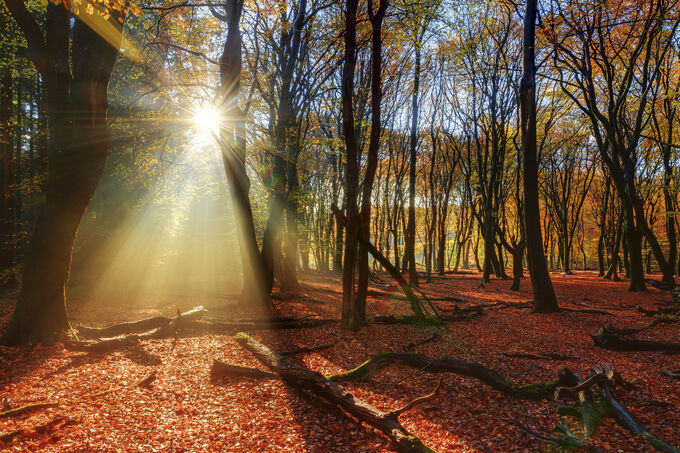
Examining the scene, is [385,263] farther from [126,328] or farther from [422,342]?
[126,328]

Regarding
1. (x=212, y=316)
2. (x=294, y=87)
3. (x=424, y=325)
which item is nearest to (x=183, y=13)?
(x=294, y=87)

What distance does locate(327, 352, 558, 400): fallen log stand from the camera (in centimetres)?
460

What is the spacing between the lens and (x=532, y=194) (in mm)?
10547

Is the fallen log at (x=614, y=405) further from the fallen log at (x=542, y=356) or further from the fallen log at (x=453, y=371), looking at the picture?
the fallen log at (x=542, y=356)

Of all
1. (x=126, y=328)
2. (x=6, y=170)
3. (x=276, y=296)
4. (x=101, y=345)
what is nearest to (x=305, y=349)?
(x=101, y=345)

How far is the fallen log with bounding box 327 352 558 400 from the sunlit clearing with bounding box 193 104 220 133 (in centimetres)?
824

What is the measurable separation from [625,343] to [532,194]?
202 inches

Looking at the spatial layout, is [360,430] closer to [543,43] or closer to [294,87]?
[294,87]

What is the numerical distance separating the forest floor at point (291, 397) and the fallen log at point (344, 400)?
7.0 inches

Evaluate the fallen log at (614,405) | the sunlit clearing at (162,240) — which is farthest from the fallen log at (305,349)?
the sunlit clearing at (162,240)

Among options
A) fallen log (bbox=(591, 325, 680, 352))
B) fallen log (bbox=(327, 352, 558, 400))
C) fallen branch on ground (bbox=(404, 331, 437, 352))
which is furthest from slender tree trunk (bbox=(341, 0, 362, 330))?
fallen log (bbox=(591, 325, 680, 352))

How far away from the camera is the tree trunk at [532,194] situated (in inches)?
412

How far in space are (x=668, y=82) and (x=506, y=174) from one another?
1111 centimetres

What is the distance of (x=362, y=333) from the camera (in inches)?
317
